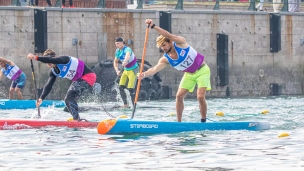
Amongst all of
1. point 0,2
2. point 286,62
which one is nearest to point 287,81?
point 286,62

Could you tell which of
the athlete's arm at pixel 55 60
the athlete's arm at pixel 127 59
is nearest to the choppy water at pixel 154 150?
the athlete's arm at pixel 55 60

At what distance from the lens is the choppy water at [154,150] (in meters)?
13.7

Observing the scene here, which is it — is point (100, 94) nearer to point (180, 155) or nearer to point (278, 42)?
point (278, 42)

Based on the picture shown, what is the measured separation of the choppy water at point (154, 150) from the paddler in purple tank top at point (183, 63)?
2.95 ft

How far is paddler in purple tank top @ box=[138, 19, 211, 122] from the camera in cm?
1775

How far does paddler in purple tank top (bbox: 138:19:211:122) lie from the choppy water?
0.90 metres

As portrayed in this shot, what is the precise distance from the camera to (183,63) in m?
18.2

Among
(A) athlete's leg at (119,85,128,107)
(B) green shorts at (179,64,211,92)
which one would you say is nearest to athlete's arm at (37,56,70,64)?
(B) green shorts at (179,64,211,92)

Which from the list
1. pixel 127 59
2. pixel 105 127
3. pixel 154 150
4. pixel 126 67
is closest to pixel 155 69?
pixel 105 127

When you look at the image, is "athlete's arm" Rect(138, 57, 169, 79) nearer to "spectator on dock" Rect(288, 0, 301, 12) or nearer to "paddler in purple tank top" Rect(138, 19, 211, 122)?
"paddler in purple tank top" Rect(138, 19, 211, 122)

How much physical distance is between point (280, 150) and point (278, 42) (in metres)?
22.1

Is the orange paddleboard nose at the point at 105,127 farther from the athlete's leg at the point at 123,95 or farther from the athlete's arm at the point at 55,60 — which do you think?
the athlete's leg at the point at 123,95

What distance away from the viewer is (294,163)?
45.2 feet

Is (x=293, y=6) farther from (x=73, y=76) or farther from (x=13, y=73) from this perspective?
(x=73, y=76)
